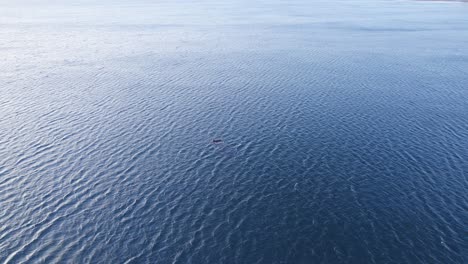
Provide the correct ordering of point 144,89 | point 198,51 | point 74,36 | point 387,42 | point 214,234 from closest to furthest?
point 214,234, point 144,89, point 198,51, point 387,42, point 74,36

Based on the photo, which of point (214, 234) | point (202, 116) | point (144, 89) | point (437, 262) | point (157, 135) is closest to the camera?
point (437, 262)

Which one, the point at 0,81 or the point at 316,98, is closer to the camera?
the point at 316,98

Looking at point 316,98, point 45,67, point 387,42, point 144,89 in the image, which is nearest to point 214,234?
point 316,98

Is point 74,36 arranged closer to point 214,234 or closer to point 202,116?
point 202,116

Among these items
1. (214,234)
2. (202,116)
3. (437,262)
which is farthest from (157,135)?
(437,262)

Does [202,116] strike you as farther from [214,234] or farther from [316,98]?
[214,234]

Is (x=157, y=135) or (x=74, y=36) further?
(x=74, y=36)
